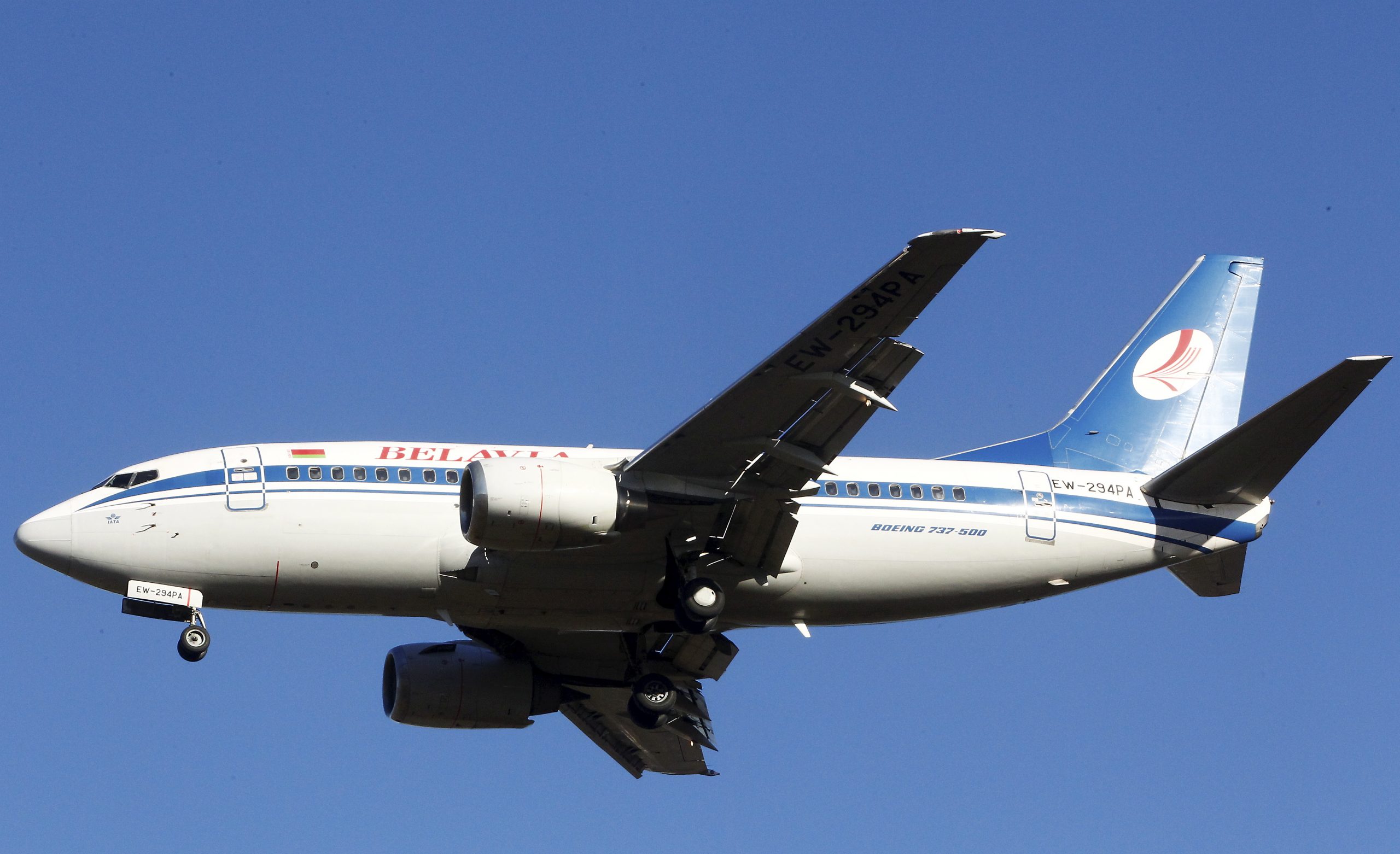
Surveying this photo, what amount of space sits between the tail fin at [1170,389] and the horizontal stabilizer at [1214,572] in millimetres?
2336

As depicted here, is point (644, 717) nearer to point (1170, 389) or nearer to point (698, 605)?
point (698, 605)

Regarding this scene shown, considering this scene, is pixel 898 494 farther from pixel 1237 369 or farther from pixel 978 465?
pixel 1237 369

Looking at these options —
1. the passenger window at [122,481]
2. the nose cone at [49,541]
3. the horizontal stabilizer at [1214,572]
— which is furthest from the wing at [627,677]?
the horizontal stabilizer at [1214,572]

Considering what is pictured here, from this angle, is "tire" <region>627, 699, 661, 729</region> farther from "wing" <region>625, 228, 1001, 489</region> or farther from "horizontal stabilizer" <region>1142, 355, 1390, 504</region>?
"horizontal stabilizer" <region>1142, 355, 1390, 504</region>

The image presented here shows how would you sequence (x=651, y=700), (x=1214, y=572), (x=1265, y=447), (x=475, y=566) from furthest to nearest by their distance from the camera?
(x=1214, y=572), (x=651, y=700), (x=1265, y=447), (x=475, y=566)

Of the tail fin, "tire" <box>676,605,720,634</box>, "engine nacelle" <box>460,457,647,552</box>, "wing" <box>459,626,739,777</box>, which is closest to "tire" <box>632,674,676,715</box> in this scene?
"wing" <box>459,626,739,777</box>

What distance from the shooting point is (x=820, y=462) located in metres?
26.6

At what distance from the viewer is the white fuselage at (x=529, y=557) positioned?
27.1 m

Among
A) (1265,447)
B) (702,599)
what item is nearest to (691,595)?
(702,599)

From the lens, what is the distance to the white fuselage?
88.8 ft

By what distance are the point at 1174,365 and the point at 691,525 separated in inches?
489

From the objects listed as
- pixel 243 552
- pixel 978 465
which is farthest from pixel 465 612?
pixel 978 465

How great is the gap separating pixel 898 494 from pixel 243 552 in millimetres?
11057

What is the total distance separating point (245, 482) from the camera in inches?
1079
